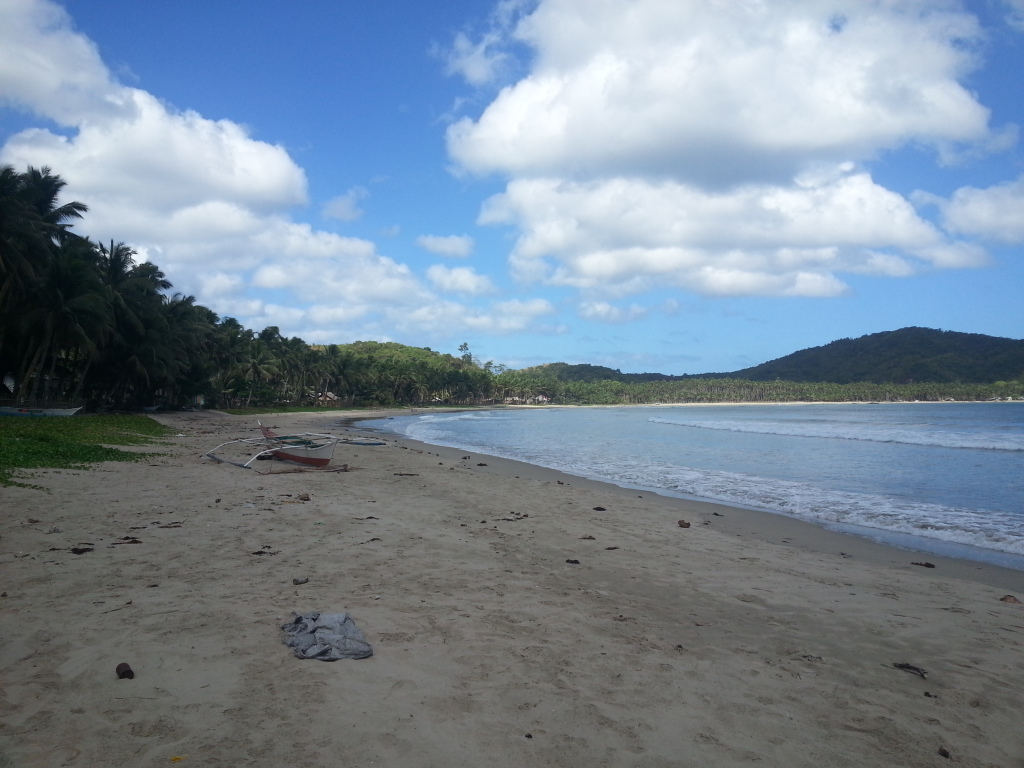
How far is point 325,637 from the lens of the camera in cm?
431

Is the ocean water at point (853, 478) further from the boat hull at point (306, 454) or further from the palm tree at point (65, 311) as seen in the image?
the palm tree at point (65, 311)

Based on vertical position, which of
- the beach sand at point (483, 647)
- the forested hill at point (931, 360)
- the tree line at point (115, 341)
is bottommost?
the beach sand at point (483, 647)

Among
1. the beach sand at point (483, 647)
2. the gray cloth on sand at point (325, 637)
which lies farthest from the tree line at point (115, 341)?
the gray cloth on sand at point (325, 637)

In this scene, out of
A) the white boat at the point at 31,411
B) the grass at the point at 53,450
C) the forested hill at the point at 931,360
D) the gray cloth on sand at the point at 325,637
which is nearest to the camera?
the gray cloth on sand at the point at 325,637

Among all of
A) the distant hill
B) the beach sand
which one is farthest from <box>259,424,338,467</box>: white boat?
the distant hill

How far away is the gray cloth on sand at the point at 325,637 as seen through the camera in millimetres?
4113

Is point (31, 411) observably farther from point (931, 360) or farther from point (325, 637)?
point (931, 360)

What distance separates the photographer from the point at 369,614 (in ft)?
16.4

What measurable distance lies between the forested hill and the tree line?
144 metres

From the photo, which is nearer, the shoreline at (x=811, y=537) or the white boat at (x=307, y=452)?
the shoreline at (x=811, y=537)

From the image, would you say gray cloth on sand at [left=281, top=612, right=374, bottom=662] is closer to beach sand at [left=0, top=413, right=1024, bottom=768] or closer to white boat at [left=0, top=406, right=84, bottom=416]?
beach sand at [left=0, top=413, right=1024, bottom=768]

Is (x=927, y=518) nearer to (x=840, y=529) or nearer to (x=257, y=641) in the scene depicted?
(x=840, y=529)

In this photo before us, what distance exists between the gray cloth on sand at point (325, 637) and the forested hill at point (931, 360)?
182 m

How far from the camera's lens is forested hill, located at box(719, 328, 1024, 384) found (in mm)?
152125
